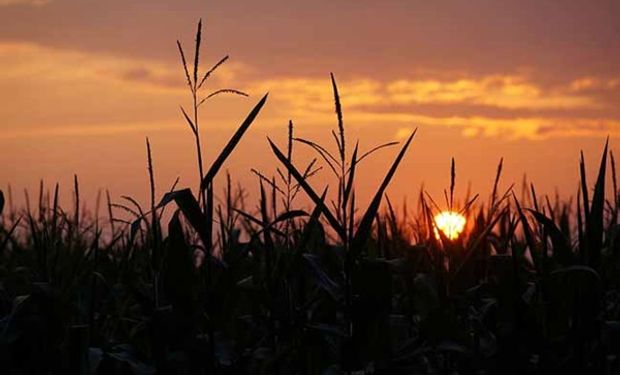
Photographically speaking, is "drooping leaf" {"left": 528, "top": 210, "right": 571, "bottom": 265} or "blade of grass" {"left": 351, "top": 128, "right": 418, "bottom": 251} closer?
"blade of grass" {"left": 351, "top": 128, "right": 418, "bottom": 251}

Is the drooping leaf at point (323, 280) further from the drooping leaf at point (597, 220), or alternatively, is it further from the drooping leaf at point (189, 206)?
the drooping leaf at point (597, 220)

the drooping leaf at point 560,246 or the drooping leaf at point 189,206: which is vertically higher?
the drooping leaf at point 189,206

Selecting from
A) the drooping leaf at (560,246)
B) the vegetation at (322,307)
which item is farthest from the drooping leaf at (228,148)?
the drooping leaf at (560,246)

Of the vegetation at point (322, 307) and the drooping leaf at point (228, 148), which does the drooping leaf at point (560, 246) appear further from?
the drooping leaf at point (228, 148)

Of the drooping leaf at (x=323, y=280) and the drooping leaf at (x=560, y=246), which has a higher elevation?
the drooping leaf at (x=560, y=246)

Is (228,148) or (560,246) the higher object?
(228,148)

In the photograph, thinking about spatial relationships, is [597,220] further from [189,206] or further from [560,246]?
[189,206]

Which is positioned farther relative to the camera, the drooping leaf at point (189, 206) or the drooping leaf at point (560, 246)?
the drooping leaf at point (560, 246)

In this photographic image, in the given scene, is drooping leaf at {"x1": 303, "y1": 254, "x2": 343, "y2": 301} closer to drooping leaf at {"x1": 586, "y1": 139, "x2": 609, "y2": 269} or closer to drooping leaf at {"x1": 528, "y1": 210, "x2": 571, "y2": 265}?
drooping leaf at {"x1": 528, "y1": 210, "x2": 571, "y2": 265}

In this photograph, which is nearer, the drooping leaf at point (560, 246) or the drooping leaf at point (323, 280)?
the drooping leaf at point (323, 280)

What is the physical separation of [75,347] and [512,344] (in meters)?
1.88

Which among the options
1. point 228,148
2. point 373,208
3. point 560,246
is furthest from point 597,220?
point 228,148

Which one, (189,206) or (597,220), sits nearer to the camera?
(189,206)

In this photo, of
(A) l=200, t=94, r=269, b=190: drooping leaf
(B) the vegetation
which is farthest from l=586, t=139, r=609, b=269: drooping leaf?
(A) l=200, t=94, r=269, b=190: drooping leaf
